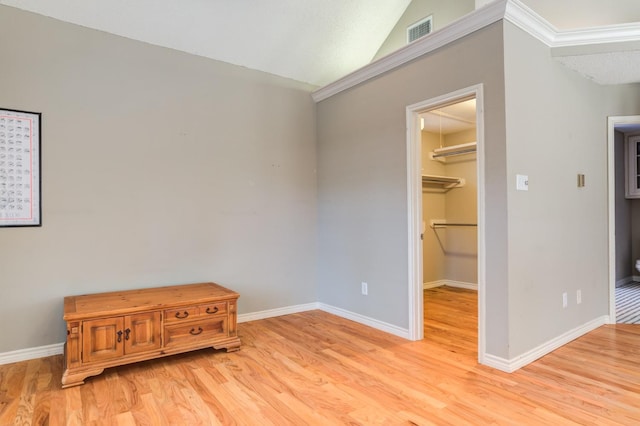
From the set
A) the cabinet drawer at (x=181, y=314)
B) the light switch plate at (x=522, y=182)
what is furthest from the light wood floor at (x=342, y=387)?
the light switch plate at (x=522, y=182)

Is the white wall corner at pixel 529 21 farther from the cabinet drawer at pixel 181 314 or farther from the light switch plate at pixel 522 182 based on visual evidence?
the cabinet drawer at pixel 181 314

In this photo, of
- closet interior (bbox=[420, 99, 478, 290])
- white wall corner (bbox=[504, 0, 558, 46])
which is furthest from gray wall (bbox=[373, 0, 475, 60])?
closet interior (bbox=[420, 99, 478, 290])

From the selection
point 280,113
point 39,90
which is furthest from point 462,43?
point 39,90

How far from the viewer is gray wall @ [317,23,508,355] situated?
2.56 metres

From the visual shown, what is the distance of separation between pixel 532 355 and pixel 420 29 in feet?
10.8

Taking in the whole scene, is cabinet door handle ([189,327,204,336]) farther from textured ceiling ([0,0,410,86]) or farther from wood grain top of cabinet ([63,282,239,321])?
textured ceiling ([0,0,410,86])

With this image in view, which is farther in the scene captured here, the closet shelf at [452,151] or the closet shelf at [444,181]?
the closet shelf at [444,181]

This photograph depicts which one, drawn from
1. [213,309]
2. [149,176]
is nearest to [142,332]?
[213,309]

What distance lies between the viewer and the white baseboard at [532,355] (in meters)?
2.51

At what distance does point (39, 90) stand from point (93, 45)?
0.56 metres

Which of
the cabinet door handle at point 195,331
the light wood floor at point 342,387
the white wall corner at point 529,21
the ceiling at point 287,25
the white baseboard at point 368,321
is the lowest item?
the light wood floor at point 342,387

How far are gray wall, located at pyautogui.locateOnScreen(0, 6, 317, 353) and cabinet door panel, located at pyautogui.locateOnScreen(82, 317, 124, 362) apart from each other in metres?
0.69

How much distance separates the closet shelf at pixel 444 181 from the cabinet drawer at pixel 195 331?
10.8 feet

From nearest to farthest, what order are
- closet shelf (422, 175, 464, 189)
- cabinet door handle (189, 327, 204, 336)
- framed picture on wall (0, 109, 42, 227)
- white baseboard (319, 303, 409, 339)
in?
framed picture on wall (0, 109, 42, 227)
cabinet door handle (189, 327, 204, 336)
white baseboard (319, 303, 409, 339)
closet shelf (422, 175, 464, 189)
